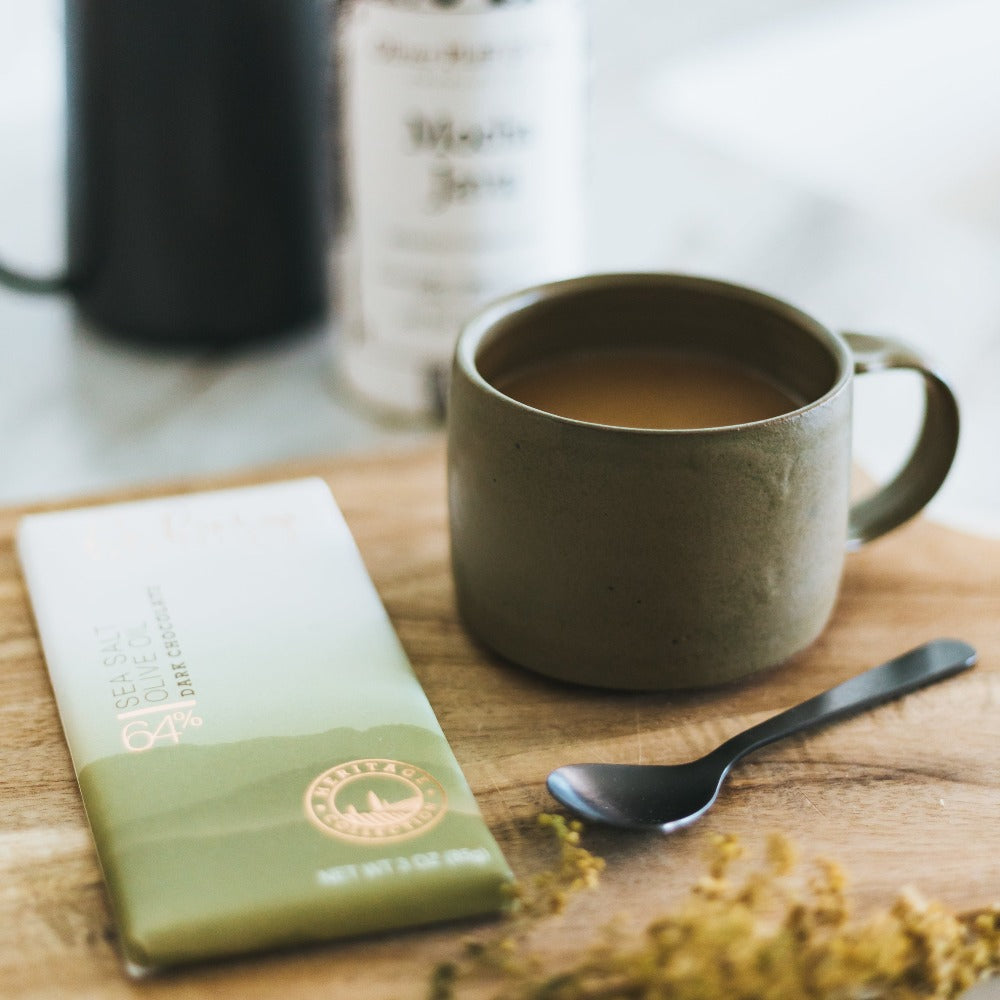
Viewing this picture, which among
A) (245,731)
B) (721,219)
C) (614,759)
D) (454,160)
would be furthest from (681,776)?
(721,219)

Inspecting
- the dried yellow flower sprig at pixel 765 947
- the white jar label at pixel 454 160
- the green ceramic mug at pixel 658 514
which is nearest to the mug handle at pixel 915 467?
the green ceramic mug at pixel 658 514

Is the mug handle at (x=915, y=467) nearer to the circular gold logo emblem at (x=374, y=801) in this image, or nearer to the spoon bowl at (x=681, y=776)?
the spoon bowl at (x=681, y=776)

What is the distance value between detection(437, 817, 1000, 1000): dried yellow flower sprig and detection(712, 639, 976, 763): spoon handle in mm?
57

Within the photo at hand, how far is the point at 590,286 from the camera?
1.79ft

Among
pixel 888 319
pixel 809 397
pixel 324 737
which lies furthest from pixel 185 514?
pixel 888 319

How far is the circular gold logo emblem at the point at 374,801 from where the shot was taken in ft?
1.33

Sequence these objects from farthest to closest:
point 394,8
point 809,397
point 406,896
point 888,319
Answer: point 888,319, point 394,8, point 809,397, point 406,896

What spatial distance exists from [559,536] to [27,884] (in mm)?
203

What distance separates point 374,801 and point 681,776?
11 cm

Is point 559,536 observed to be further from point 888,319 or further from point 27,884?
point 888,319

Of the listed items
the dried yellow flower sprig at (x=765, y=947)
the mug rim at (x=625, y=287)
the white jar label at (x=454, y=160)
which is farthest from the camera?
the white jar label at (x=454, y=160)

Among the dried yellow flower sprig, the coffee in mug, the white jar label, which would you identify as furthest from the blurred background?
the dried yellow flower sprig

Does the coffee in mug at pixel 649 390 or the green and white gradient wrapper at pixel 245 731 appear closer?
the green and white gradient wrapper at pixel 245 731

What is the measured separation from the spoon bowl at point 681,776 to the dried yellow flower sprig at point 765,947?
0.06ft
